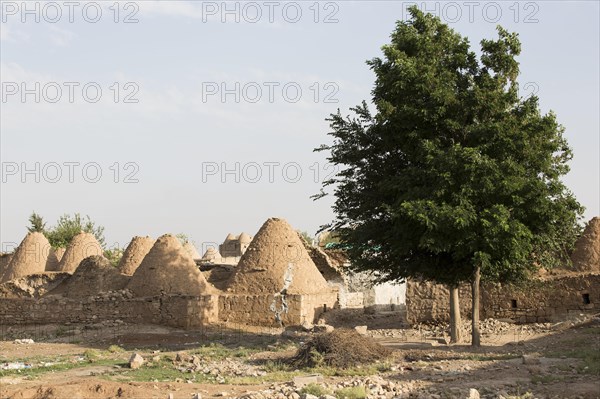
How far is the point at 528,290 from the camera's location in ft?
72.8

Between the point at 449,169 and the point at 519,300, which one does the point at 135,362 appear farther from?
the point at 519,300

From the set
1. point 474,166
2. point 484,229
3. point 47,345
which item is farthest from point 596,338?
point 47,345

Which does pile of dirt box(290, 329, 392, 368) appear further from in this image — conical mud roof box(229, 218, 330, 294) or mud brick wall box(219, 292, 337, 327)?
conical mud roof box(229, 218, 330, 294)

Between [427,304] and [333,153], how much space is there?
6.21 metres

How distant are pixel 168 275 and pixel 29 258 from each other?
1093 cm

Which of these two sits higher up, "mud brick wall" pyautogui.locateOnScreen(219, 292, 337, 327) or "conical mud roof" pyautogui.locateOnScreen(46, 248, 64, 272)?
"conical mud roof" pyautogui.locateOnScreen(46, 248, 64, 272)

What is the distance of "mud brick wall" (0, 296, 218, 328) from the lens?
23.2 meters

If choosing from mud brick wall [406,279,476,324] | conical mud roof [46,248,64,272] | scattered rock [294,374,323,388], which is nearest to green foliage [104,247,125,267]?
conical mud roof [46,248,64,272]

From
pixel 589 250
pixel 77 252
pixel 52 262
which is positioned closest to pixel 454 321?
pixel 589 250

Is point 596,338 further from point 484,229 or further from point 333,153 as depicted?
point 333,153

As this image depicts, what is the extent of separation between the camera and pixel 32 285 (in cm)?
2828

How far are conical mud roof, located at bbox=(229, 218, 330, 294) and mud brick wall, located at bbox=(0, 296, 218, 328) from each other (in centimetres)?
141

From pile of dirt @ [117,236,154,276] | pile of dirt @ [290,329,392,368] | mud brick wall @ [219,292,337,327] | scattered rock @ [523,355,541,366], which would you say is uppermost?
pile of dirt @ [117,236,154,276]

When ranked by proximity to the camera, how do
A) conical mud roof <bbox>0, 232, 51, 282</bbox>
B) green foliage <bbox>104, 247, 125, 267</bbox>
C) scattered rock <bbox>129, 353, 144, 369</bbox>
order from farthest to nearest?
green foliage <bbox>104, 247, 125, 267</bbox>
conical mud roof <bbox>0, 232, 51, 282</bbox>
scattered rock <bbox>129, 353, 144, 369</bbox>
